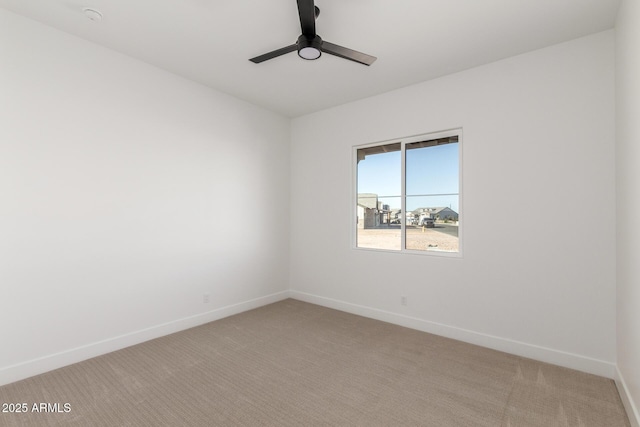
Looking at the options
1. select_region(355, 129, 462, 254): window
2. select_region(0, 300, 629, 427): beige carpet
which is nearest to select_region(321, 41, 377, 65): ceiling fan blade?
select_region(355, 129, 462, 254): window

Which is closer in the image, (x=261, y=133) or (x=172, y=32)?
(x=172, y=32)

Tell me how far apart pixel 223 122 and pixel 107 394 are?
3123mm

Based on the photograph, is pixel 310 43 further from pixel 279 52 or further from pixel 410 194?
pixel 410 194

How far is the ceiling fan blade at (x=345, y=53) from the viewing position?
90.7 inches

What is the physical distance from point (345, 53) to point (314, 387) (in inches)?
104

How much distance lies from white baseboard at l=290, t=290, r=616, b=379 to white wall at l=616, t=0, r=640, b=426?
231 mm

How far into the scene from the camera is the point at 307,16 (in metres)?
1.99

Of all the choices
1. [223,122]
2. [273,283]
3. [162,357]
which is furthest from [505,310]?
[223,122]

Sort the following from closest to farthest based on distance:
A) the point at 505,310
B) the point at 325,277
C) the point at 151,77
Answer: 1. the point at 505,310
2. the point at 151,77
3. the point at 325,277

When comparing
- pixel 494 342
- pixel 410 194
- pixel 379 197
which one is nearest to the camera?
pixel 494 342

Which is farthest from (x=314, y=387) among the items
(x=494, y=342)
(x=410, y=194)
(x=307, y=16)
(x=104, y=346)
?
(x=307, y=16)

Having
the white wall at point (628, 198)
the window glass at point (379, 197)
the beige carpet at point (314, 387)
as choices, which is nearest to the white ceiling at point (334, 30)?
the white wall at point (628, 198)

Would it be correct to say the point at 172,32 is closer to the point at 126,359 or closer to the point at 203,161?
the point at 203,161

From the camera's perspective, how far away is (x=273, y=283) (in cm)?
469
